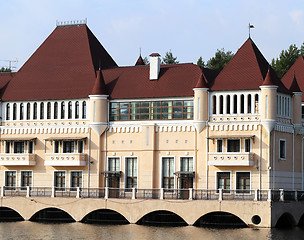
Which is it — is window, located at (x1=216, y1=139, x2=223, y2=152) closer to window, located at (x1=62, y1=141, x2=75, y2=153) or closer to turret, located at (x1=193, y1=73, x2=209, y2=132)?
turret, located at (x1=193, y1=73, x2=209, y2=132)

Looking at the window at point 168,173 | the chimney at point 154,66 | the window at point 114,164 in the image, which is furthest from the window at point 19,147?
the window at point 168,173

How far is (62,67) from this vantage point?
248 feet

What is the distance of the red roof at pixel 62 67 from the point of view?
73625 millimetres

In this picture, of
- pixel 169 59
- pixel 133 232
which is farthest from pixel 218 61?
pixel 133 232

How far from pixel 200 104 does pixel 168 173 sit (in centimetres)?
630

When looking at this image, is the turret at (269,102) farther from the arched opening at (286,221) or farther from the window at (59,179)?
the window at (59,179)

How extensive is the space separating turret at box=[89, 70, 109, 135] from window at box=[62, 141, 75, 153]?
279 centimetres

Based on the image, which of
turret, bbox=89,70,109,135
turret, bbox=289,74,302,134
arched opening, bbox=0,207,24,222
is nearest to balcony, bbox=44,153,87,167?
turret, bbox=89,70,109,135

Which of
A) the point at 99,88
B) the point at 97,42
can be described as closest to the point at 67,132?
the point at 99,88

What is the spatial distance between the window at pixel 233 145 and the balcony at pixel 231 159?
51.4 inches

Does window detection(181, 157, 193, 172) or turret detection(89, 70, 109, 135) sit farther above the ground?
turret detection(89, 70, 109, 135)

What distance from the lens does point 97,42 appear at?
78250 mm

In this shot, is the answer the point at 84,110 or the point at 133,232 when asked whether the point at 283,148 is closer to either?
the point at 133,232

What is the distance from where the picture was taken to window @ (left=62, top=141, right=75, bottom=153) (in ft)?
238
